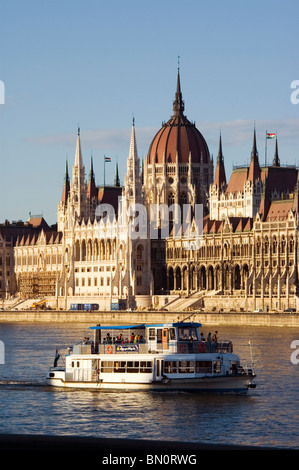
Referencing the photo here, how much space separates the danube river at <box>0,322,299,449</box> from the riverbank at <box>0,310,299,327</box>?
5067 centimetres

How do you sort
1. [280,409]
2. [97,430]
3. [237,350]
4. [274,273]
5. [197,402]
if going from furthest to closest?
[274,273]
[237,350]
[197,402]
[280,409]
[97,430]

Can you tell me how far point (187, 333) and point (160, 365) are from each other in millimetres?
2783

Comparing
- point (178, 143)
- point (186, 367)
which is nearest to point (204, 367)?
point (186, 367)

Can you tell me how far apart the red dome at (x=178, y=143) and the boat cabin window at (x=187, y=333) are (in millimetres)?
135440

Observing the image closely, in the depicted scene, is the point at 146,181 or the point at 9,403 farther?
the point at 146,181

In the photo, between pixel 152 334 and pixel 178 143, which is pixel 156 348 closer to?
pixel 152 334

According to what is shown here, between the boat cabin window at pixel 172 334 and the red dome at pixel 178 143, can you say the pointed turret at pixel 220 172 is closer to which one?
Result: the red dome at pixel 178 143

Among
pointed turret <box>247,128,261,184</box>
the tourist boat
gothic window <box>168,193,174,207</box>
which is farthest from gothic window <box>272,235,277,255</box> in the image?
the tourist boat

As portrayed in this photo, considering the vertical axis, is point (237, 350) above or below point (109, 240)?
below

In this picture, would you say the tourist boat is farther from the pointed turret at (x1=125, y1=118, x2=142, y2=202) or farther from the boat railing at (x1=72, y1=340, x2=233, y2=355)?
the pointed turret at (x1=125, y1=118, x2=142, y2=202)

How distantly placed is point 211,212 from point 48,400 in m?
133

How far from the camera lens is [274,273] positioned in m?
138
